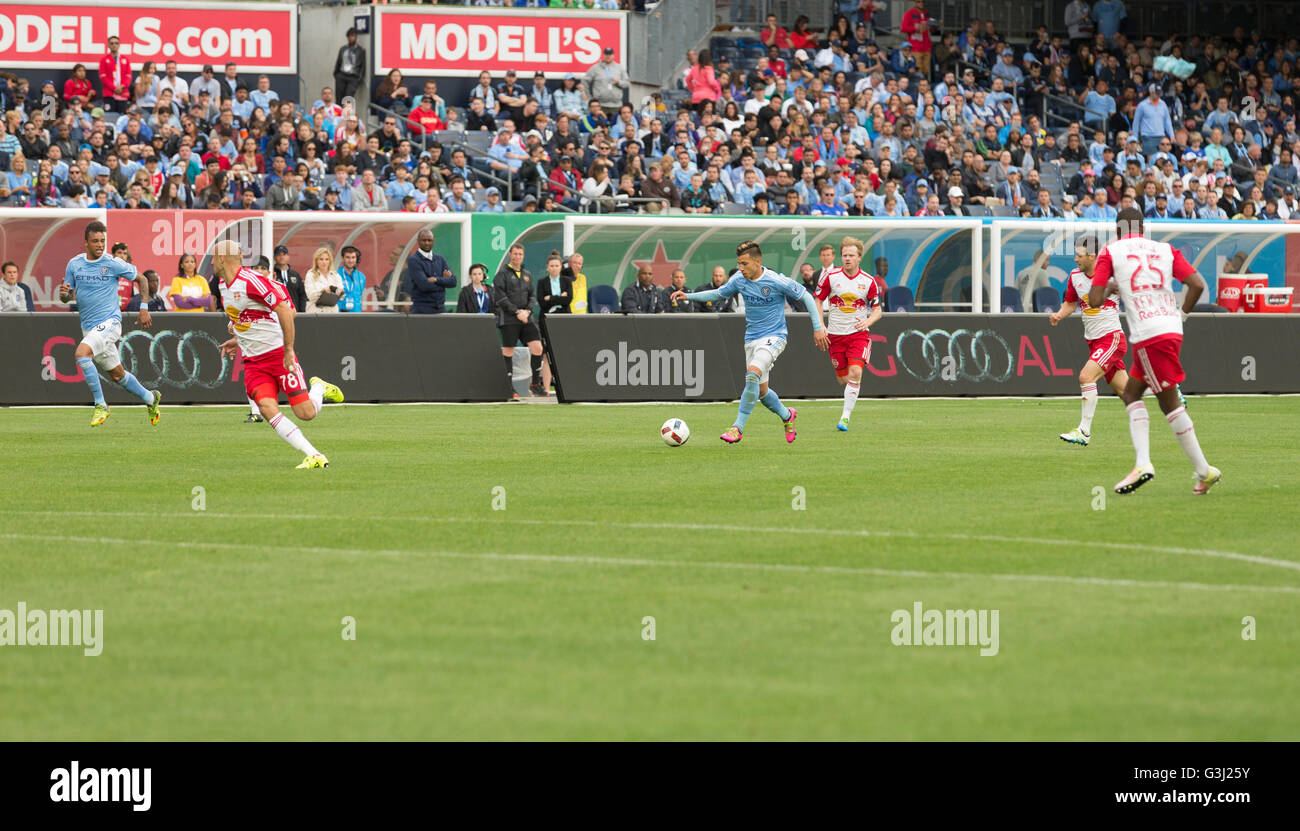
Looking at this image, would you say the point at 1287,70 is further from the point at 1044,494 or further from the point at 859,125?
the point at 1044,494

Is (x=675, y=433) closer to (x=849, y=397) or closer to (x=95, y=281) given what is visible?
(x=849, y=397)

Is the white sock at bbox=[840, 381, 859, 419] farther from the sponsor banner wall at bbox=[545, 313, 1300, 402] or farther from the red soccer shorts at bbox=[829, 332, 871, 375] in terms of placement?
the sponsor banner wall at bbox=[545, 313, 1300, 402]

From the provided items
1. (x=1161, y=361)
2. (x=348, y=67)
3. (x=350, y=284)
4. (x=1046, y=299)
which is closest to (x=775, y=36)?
(x=348, y=67)

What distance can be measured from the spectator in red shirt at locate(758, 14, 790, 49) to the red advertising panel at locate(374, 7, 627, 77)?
3.83 metres

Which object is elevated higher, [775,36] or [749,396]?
[775,36]

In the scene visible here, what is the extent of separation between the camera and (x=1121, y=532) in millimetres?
11641

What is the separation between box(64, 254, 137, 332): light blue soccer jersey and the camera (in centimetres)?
2150

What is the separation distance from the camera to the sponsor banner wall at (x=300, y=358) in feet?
82.1

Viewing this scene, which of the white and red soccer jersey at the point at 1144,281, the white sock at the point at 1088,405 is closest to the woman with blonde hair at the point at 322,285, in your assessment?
the white sock at the point at 1088,405

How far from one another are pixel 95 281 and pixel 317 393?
5.27 m

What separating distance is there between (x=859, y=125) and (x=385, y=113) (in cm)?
938

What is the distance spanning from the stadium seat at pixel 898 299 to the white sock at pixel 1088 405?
37.3ft

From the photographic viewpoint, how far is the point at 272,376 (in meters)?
17.2

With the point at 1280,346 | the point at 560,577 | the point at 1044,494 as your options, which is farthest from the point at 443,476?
the point at 1280,346
